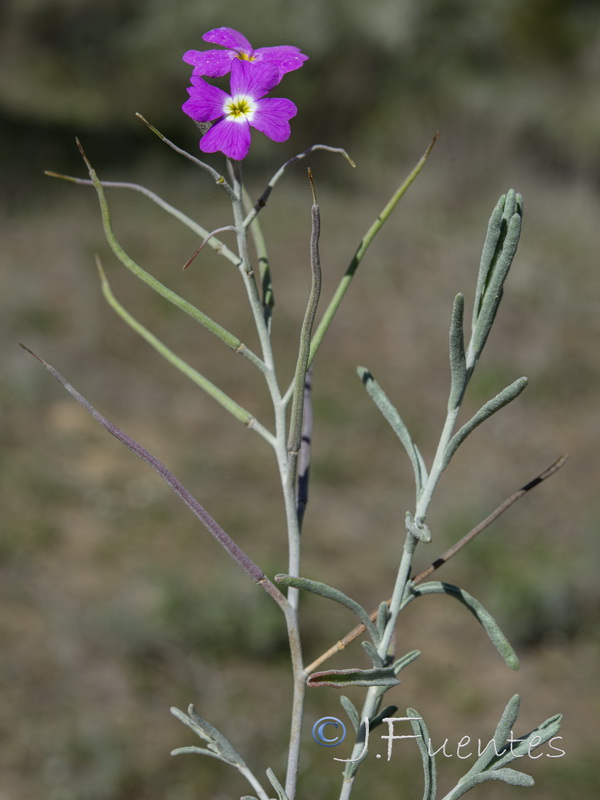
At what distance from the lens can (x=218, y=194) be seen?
9062 mm

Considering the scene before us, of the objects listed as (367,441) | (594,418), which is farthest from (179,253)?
(594,418)

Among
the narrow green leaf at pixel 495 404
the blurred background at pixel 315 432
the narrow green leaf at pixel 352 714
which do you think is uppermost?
Answer: the narrow green leaf at pixel 495 404

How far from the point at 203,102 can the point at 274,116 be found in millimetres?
43

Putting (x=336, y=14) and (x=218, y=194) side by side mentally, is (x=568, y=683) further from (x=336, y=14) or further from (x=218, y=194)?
(x=336, y=14)

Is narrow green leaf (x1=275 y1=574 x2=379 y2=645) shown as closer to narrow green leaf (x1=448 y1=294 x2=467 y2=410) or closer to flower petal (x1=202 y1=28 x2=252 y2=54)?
narrow green leaf (x1=448 y1=294 x2=467 y2=410)

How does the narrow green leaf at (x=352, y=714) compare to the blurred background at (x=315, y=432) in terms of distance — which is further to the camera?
the blurred background at (x=315, y=432)

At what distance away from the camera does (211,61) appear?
0.52m

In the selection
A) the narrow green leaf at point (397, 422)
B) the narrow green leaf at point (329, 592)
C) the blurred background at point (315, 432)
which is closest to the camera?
the narrow green leaf at point (329, 592)

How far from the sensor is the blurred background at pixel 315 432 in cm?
321

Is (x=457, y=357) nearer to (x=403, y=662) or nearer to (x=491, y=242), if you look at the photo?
(x=491, y=242)

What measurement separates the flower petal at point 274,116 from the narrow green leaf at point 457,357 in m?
0.14

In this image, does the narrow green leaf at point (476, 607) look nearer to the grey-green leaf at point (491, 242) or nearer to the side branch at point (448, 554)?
the side branch at point (448, 554)

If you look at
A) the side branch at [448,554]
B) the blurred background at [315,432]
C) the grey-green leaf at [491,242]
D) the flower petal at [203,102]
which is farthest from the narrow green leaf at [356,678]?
the blurred background at [315,432]

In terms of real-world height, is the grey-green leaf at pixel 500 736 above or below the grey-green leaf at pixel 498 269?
below
